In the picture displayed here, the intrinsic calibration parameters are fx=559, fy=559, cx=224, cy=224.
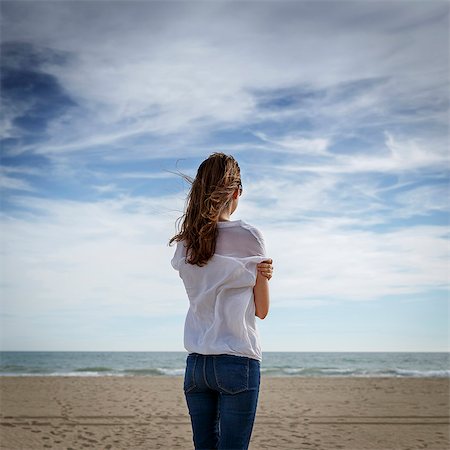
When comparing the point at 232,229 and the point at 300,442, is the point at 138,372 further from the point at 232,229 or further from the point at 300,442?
the point at 232,229

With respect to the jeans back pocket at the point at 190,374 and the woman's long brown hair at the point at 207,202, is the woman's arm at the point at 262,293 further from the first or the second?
the jeans back pocket at the point at 190,374

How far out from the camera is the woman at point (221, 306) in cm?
219

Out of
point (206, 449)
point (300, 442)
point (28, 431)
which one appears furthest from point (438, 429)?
point (206, 449)

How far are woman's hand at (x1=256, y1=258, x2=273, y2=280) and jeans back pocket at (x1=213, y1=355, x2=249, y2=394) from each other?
1.14 feet

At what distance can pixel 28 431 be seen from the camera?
803 cm

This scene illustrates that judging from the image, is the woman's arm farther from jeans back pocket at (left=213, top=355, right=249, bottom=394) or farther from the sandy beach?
the sandy beach

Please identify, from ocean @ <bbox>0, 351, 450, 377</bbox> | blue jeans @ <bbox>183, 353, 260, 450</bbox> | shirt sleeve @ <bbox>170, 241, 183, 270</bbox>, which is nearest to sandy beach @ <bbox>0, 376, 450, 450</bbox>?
blue jeans @ <bbox>183, 353, 260, 450</bbox>

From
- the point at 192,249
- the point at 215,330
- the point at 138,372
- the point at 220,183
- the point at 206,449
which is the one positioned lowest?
the point at 138,372

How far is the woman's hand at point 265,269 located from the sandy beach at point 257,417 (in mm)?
5486

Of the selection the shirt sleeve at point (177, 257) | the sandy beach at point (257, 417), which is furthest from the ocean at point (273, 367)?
the shirt sleeve at point (177, 257)

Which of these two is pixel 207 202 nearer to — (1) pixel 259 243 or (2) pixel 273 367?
(1) pixel 259 243

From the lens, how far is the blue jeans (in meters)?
2.17

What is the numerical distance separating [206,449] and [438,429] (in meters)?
7.41

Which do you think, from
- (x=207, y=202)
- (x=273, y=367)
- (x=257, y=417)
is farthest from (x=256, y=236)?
(x=273, y=367)
